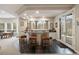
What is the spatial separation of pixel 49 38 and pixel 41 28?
1.18 feet

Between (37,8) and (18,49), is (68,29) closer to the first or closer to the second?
(37,8)

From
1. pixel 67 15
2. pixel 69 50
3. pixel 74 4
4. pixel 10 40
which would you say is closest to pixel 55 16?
pixel 67 15

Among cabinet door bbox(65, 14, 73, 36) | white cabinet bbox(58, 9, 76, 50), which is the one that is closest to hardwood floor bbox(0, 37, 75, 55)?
white cabinet bbox(58, 9, 76, 50)

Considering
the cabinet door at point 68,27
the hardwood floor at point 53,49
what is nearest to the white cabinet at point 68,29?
the cabinet door at point 68,27

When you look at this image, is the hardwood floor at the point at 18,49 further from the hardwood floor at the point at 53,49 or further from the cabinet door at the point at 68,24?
the cabinet door at the point at 68,24

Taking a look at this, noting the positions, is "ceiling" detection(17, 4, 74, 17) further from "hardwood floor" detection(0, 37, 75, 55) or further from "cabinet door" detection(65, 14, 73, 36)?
"hardwood floor" detection(0, 37, 75, 55)

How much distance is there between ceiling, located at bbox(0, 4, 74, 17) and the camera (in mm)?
3260

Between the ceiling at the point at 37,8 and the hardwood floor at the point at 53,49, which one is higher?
the ceiling at the point at 37,8

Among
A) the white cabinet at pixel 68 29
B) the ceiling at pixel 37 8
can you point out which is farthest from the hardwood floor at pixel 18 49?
the ceiling at pixel 37 8

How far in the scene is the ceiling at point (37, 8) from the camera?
3260 mm

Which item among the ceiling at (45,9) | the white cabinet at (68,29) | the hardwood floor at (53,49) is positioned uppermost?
the ceiling at (45,9)

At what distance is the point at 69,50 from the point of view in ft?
10.9

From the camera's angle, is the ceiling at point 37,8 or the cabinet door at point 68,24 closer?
the ceiling at point 37,8
